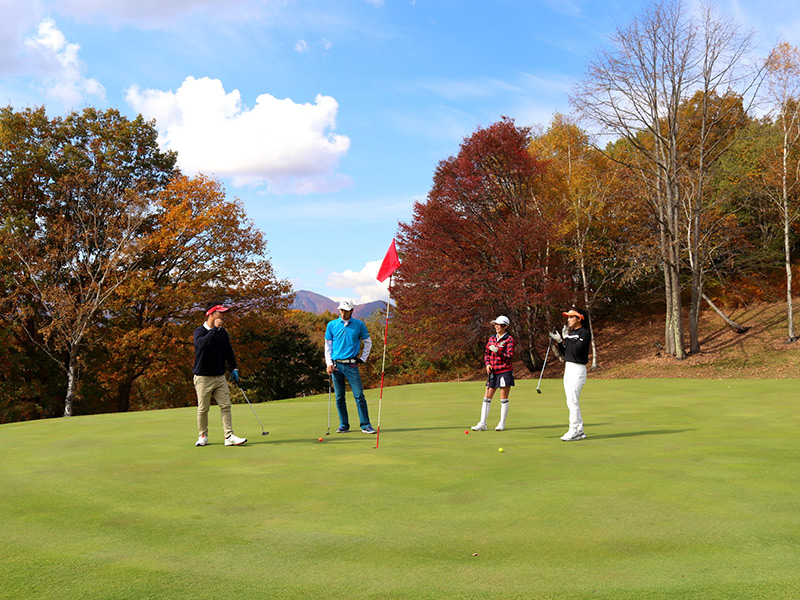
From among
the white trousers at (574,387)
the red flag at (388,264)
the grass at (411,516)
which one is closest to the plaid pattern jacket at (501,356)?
the grass at (411,516)

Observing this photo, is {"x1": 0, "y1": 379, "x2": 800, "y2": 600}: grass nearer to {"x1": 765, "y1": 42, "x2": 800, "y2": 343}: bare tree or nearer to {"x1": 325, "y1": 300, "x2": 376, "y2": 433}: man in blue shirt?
{"x1": 325, "y1": 300, "x2": 376, "y2": 433}: man in blue shirt

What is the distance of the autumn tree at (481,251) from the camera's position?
3481cm

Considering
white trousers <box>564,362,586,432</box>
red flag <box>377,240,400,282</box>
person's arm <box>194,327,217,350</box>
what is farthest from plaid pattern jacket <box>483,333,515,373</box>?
person's arm <box>194,327,217,350</box>

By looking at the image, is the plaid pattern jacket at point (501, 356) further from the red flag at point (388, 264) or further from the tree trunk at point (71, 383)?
the tree trunk at point (71, 383)

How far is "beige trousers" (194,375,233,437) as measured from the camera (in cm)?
1049

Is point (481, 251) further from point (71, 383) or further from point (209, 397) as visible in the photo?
point (209, 397)

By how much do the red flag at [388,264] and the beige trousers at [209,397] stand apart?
3.34m

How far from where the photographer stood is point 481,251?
37.1 meters

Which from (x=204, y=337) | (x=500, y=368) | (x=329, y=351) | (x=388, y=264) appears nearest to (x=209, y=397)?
(x=204, y=337)

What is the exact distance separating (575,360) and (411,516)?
5398 millimetres

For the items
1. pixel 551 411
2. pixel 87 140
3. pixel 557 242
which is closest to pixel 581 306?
pixel 557 242

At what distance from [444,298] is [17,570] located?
101ft

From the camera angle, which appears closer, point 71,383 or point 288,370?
point 71,383

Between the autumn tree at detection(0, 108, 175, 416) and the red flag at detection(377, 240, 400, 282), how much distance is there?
23.8 m
